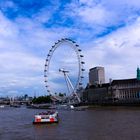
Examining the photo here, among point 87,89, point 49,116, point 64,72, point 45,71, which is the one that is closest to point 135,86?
point 87,89

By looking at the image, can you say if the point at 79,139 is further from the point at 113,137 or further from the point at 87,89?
the point at 87,89

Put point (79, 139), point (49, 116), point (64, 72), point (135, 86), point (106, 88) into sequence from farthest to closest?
point (106, 88)
point (135, 86)
point (64, 72)
point (49, 116)
point (79, 139)

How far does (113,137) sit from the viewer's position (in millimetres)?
28109

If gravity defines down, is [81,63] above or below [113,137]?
above

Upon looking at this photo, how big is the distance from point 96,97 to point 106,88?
10815 millimetres

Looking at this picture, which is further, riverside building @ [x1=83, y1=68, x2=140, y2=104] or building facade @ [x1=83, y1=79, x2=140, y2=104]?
building facade @ [x1=83, y1=79, x2=140, y2=104]

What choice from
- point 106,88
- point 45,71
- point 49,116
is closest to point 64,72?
point 45,71

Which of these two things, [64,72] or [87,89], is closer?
[64,72]

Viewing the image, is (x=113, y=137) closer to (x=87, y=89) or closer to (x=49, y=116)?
(x=49, y=116)

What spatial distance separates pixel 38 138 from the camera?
29.4 m

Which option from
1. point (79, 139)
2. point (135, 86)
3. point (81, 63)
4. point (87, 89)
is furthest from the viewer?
point (87, 89)

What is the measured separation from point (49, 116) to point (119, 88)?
11576 centimetres

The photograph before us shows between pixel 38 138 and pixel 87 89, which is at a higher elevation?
pixel 87 89

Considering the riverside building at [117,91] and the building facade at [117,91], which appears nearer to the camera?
the riverside building at [117,91]
